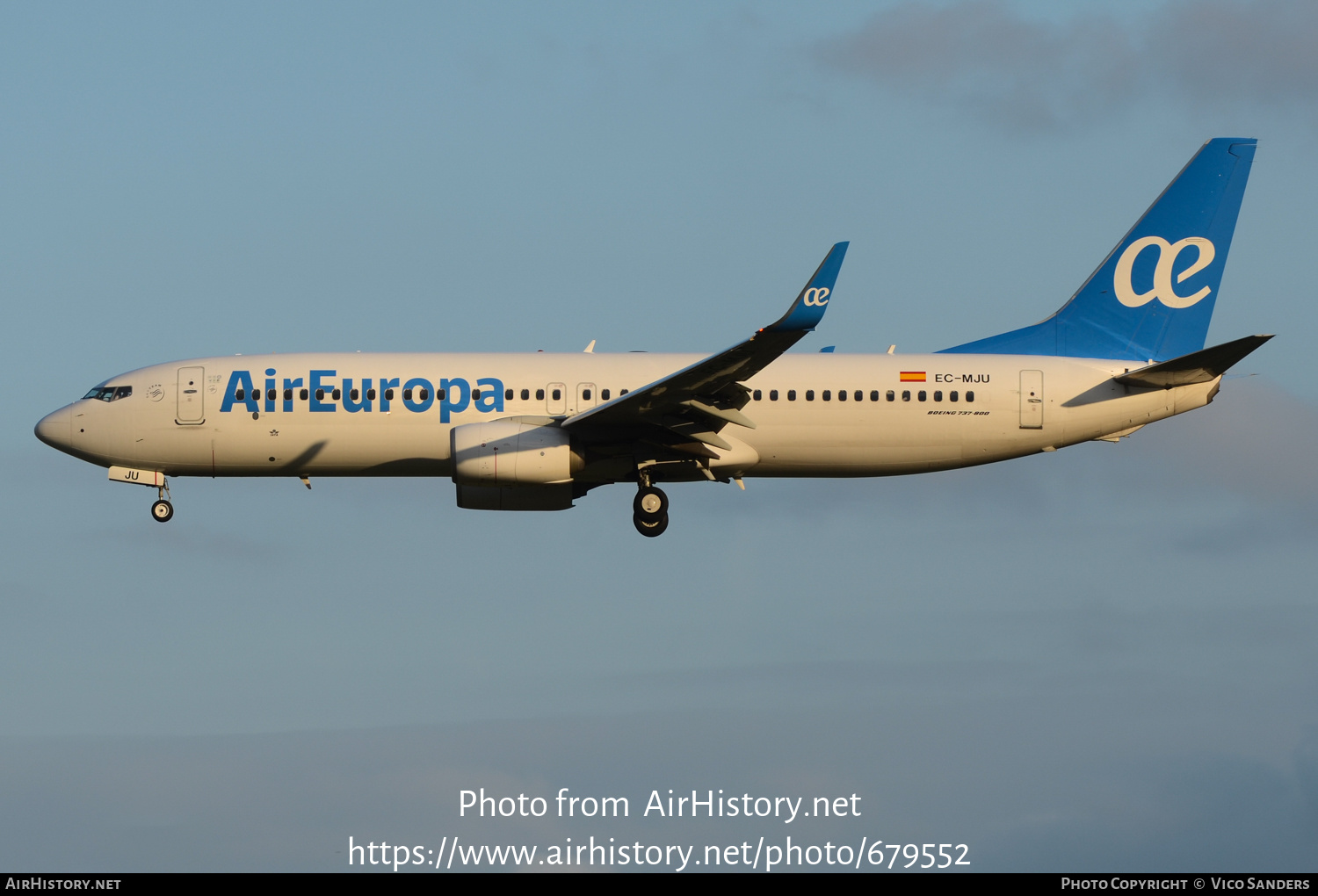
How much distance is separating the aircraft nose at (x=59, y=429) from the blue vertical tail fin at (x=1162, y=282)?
21.2 meters

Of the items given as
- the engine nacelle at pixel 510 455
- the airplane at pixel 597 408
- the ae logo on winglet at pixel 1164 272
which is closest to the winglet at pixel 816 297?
the airplane at pixel 597 408

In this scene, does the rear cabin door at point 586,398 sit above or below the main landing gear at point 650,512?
above

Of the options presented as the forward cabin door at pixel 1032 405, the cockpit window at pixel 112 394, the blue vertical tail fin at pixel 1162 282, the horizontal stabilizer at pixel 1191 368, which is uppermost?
the blue vertical tail fin at pixel 1162 282

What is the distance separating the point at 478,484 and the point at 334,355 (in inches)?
218

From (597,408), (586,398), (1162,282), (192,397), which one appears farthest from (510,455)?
(1162,282)

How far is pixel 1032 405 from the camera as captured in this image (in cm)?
3794

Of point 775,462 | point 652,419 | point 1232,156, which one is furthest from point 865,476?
point 1232,156

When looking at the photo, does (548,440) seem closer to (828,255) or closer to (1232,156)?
(828,255)

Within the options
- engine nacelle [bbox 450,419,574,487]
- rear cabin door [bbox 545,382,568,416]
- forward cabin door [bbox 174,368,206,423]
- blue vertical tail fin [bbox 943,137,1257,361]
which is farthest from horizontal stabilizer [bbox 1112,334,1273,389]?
forward cabin door [bbox 174,368,206,423]

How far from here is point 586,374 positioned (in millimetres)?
37812

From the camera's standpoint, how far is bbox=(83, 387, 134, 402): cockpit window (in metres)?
38.8

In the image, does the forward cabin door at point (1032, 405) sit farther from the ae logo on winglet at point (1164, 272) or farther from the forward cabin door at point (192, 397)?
the forward cabin door at point (192, 397)

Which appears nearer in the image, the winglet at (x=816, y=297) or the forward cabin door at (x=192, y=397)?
the winglet at (x=816, y=297)

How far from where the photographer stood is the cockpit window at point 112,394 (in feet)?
Result: 127
